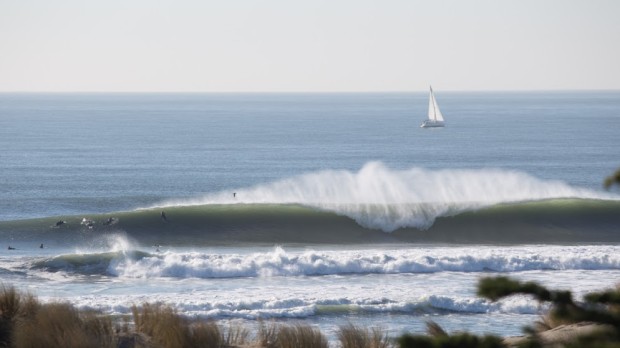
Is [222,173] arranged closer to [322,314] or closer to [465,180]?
[465,180]

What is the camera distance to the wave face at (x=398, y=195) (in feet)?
102

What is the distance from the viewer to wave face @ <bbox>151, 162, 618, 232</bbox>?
3095cm

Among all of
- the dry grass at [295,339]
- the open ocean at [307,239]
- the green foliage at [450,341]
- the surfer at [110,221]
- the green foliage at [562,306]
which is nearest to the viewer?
the green foliage at [562,306]

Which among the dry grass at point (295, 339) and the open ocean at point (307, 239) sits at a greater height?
the dry grass at point (295, 339)

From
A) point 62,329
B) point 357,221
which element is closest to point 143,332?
point 62,329

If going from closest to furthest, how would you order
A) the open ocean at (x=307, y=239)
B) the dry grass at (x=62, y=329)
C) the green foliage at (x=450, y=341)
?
the green foliage at (x=450, y=341)
the dry grass at (x=62, y=329)
the open ocean at (x=307, y=239)

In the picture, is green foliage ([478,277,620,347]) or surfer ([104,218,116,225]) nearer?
green foliage ([478,277,620,347])

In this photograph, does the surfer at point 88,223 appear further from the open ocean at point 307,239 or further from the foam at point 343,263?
the foam at point 343,263

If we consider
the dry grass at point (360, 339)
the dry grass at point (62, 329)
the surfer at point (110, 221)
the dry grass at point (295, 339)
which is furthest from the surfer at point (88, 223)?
the dry grass at point (360, 339)

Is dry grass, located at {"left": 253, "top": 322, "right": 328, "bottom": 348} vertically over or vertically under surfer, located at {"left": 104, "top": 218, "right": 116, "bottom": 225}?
over

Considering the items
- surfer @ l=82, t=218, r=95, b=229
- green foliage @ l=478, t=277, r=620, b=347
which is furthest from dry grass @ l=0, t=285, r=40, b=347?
surfer @ l=82, t=218, r=95, b=229

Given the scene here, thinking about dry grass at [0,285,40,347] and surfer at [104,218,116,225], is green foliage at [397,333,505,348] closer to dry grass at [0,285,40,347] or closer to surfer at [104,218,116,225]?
dry grass at [0,285,40,347]

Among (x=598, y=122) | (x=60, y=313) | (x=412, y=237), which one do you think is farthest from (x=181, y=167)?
(x=598, y=122)

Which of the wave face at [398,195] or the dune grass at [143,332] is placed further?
the wave face at [398,195]
